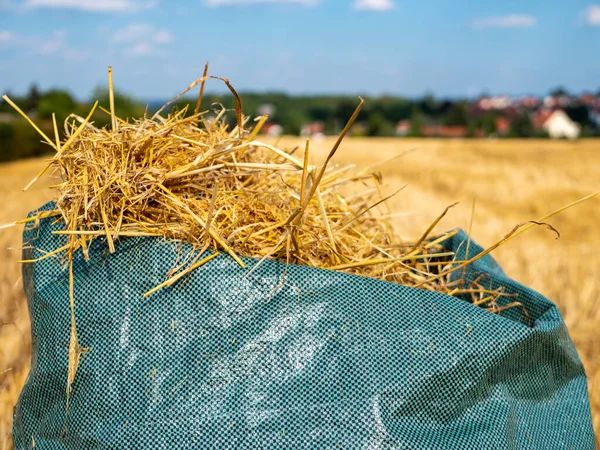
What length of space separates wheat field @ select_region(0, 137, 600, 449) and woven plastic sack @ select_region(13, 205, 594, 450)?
35 cm

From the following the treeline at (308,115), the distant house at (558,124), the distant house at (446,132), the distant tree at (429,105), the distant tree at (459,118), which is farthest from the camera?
the distant tree at (429,105)

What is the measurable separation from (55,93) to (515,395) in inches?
1574

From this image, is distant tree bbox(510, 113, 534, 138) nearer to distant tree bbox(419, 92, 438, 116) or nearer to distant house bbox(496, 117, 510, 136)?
distant house bbox(496, 117, 510, 136)

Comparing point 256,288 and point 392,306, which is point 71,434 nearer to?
point 256,288

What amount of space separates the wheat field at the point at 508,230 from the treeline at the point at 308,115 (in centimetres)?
1166

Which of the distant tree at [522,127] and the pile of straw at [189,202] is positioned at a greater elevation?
the pile of straw at [189,202]

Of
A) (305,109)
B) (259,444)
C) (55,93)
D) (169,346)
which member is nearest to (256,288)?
(169,346)

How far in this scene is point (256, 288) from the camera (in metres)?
1.36

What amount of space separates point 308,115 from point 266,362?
5369 cm

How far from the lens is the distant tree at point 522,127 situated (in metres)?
42.3

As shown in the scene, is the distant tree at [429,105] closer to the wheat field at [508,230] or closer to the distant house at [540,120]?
the distant house at [540,120]

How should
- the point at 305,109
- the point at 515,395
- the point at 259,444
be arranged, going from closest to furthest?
the point at 259,444 → the point at 515,395 → the point at 305,109

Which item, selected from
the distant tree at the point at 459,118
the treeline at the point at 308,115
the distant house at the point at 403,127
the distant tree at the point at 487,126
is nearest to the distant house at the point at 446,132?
the treeline at the point at 308,115

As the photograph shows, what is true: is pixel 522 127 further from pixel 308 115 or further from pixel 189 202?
pixel 189 202
